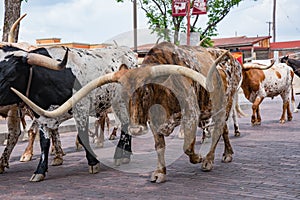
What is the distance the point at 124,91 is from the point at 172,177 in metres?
1.73

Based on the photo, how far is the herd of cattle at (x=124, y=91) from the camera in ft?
19.1

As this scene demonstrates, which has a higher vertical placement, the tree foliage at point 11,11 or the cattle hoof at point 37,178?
the tree foliage at point 11,11

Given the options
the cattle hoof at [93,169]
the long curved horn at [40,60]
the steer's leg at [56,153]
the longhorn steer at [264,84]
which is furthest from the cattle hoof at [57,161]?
the longhorn steer at [264,84]

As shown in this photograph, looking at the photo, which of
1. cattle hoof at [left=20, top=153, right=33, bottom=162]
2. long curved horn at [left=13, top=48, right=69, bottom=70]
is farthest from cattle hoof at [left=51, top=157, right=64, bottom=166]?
long curved horn at [left=13, top=48, right=69, bottom=70]

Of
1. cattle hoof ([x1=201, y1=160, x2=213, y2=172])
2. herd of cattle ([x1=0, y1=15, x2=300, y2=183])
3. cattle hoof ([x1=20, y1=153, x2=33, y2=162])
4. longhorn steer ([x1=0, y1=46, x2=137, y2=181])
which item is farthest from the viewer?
cattle hoof ([x1=20, y1=153, x2=33, y2=162])

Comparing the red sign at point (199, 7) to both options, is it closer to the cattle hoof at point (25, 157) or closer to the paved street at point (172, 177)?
the paved street at point (172, 177)

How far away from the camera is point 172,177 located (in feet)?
22.5

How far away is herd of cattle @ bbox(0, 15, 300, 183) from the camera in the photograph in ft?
19.1

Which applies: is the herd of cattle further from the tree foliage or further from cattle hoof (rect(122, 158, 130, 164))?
the tree foliage

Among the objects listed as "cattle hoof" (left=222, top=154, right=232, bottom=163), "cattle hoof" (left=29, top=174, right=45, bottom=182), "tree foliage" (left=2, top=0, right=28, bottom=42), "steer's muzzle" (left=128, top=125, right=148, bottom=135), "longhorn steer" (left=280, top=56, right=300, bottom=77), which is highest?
"tree foliage" (left=2, top=0, right=28, bottom=42)

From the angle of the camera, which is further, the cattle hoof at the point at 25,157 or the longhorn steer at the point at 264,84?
the longhorn steer at the point at 264,84

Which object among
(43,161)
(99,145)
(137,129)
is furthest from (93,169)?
(99,145)

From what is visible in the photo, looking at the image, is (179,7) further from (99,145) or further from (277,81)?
(99,145)

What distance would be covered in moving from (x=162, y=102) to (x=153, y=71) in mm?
513
